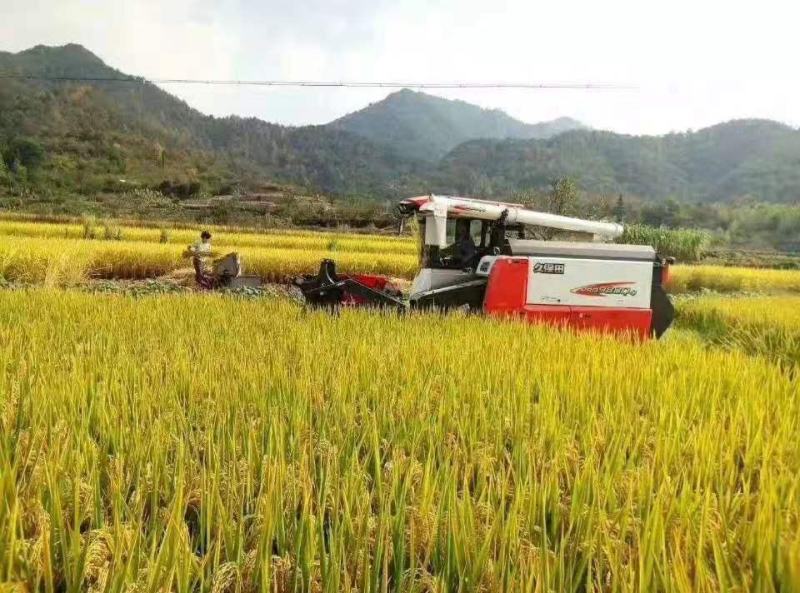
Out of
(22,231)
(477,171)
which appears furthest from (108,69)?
(22,231)

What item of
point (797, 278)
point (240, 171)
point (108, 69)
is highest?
point (108, 69)

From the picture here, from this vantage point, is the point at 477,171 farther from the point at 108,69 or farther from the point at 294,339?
the point at 294,339

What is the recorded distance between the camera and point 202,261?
1127 centimetres

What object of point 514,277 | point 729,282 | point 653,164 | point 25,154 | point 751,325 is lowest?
point 729,282

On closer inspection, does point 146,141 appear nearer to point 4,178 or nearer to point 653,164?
point 4,178

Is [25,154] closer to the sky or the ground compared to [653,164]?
closer to the ground

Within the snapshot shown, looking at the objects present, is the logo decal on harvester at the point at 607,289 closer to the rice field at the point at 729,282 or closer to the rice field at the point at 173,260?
the rice field at the point at 173,260

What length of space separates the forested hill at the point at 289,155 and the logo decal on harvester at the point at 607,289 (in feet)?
166

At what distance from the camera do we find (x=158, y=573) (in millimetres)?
1302

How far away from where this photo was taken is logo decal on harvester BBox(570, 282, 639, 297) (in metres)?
6.98

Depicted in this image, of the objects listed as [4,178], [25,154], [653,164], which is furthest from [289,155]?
[653,164]

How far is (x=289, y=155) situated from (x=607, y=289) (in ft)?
335

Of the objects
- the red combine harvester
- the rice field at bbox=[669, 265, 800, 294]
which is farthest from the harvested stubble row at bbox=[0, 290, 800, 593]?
the rice field at bbox=[669, 265, 800, 294]

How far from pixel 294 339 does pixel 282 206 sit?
136 feet
